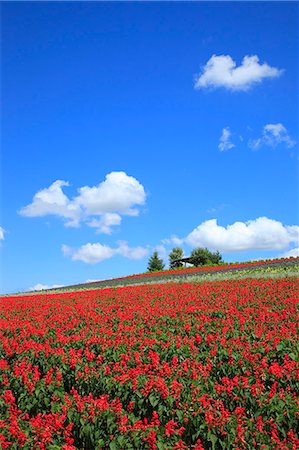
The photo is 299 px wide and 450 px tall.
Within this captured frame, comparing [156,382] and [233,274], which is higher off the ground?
[233,274]

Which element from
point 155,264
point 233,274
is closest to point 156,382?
point 233,274

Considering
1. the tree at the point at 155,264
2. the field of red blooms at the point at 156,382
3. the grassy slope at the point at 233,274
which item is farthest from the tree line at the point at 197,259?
the field of red blooms at the point at 156,382

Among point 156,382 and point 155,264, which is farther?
point 155,264

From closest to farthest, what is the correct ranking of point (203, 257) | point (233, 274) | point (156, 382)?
point (156, 382) → point (233, 274) → point (203, 257)

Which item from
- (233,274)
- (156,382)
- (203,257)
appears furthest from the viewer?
(203,257)

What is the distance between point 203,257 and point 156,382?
157 feet

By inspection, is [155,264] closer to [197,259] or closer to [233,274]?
[197,259]

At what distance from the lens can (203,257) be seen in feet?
175

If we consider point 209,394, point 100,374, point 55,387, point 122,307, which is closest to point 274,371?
point 209,394

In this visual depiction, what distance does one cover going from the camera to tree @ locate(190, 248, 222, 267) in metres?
53.1

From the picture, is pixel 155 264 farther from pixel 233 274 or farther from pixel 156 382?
pixel 156 382

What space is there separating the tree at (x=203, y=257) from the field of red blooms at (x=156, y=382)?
4205 cm

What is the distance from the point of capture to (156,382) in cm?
589

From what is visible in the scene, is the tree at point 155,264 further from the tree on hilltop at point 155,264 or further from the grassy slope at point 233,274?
the grassy slope at point 233,274
